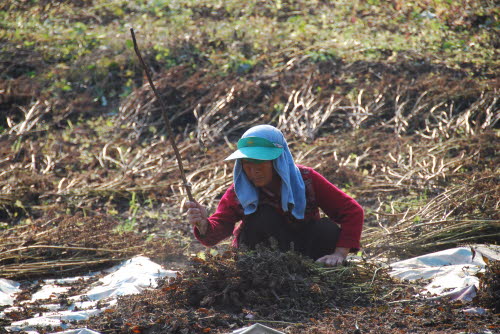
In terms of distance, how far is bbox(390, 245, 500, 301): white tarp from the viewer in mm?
2933

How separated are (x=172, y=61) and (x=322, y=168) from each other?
140 inches

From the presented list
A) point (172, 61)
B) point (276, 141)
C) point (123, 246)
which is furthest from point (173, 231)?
point (172, 61)

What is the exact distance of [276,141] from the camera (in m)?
3.09

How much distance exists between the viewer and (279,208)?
329 centimetres

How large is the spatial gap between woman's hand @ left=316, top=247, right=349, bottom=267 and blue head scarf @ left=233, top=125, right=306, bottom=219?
253mm

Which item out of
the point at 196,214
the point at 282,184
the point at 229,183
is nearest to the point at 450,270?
the point at 282,184

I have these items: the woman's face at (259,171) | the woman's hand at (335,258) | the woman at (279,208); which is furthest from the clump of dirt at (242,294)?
the woman's face at (259,171)

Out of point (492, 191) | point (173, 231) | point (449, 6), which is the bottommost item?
point (173, 231)

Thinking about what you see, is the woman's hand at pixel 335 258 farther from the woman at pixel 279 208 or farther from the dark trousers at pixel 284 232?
the dark trousers at pixel 284 232

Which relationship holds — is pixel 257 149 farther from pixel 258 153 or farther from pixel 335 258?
pixel 335 258

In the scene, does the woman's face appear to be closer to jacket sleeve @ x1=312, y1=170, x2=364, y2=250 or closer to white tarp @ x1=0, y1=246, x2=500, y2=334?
jacket sleeve @ x1=312, y1=170, x2=364, y2=250

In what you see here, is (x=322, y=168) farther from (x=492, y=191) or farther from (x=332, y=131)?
(x=492, y=191)

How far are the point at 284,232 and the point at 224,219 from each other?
1.13 ft

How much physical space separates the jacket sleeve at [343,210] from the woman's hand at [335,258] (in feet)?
0.10
